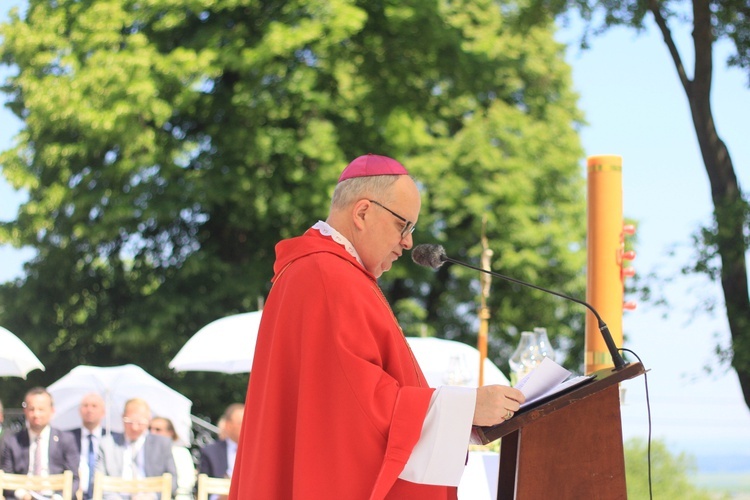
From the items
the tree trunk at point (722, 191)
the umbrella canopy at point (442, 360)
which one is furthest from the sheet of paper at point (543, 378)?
the tree trunk at point (722, 191)

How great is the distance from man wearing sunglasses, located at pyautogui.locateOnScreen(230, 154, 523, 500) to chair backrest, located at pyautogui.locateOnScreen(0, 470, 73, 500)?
394cm

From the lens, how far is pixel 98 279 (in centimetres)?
1609

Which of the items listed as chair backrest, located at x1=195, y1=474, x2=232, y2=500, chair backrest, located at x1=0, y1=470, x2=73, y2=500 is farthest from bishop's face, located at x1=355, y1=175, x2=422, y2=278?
chair backrest, located at x1=0, y1=470, x2=73, y2=500

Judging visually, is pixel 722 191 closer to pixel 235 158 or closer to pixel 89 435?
pixel 89 435

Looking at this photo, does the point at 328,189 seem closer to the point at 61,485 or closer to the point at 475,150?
the point at 475,150

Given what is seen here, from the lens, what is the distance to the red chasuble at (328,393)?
2.77 metres

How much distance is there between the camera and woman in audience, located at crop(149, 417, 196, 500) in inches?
337

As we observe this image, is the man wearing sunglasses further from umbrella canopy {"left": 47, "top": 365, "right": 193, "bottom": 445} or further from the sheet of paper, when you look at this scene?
umbrella canopy {"left": 47, "top": 365, "right": 193, "bottom": 445}

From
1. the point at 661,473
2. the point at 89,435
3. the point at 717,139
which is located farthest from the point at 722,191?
the point at 89,435

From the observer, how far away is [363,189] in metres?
3.09

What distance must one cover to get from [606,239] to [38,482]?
402cm

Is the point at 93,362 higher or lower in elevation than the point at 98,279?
lower

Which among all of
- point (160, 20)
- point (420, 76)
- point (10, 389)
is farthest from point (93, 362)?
point (420, 76)

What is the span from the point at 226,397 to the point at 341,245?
1277 cm
